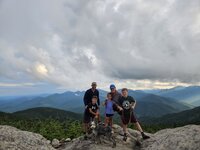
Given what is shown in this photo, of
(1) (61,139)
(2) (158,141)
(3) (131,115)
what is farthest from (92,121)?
(1) (61,139)

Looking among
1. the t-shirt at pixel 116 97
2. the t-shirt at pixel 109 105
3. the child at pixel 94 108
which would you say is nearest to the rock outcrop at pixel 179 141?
the t-shirt at pixel 109 105

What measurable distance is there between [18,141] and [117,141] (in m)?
7.73

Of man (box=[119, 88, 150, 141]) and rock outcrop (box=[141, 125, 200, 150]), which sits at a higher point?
man (box=[119, 88, 150, 141])

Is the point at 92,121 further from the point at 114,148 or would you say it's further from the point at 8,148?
the point at 8,148

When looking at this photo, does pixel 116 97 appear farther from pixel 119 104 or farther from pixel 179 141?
pixel 179 141

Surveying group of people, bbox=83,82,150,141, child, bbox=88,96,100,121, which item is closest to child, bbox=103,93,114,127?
group of people, bbox=83,82,150,141

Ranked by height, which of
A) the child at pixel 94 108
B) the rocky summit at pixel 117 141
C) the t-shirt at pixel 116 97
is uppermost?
the t-shirt at pixel 116 97

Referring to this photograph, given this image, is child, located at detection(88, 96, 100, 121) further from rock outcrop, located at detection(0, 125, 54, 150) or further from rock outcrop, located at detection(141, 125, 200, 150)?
rock outcrop, located at detection(0, 125, 54, 150)

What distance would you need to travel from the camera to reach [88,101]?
18.9 meters

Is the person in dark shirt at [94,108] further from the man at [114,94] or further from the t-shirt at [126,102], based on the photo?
the t-shirt at [126,102]

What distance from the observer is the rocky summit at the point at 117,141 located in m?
11.4

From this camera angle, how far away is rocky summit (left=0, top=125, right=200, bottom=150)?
11430 millimetres

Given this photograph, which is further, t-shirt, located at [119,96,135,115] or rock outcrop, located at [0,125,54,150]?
t-shirt, located at [119,96,135,115]

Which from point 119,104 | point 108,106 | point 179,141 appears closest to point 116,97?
point 119,104
